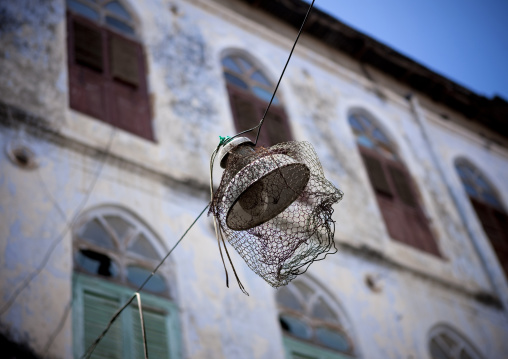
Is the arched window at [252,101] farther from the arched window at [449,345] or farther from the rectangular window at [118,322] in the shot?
the rectangular window at [118,322]

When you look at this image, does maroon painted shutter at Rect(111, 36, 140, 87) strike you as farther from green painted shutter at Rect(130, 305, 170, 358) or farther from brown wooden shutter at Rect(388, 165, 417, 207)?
brown wooden shutter at Rect(388, 165, 417, 207)

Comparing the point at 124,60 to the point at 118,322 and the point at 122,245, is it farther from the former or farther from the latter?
the point at 118,322

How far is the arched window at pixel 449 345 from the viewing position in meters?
9.06

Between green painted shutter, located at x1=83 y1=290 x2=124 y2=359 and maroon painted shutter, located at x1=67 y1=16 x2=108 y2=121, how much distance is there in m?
2.33

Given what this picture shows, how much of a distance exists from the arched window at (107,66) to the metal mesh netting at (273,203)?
12.8ft

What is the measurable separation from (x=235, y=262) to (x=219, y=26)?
416cm

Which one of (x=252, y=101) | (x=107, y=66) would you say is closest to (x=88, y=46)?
(x=107, y=66)

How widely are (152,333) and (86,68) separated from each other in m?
3.34

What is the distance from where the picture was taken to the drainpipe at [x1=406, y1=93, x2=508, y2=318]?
10516 mm

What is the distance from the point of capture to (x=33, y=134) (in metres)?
7.29

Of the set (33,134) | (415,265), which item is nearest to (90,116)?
(33,134)

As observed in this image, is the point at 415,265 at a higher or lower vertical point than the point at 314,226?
lower

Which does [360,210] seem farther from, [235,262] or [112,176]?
[112,176]

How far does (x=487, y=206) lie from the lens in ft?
41.2
